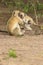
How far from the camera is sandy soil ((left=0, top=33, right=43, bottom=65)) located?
24.8 ft

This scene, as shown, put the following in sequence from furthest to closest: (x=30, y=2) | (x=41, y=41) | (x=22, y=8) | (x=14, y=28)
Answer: (x=22, y=8) < (x=30, y=2) < (x=14, y=28) < (x=41, y=41)

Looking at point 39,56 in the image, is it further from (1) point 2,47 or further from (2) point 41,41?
(2) point 41,41

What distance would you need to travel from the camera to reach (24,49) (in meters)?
8.73

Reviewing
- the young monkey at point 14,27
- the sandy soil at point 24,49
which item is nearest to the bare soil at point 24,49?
the sandy soil at point 24,49

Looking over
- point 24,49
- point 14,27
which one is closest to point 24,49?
point 24,49

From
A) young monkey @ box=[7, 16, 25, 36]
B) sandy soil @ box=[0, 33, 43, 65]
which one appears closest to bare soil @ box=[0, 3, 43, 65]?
sandy soil @ box=[0, 33, 43, 65]

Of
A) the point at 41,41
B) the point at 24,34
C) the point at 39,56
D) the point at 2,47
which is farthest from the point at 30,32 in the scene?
the point at 39,56

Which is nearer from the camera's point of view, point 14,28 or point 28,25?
point 14,28

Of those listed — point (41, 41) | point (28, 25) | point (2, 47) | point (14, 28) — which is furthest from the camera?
point (28, 25)

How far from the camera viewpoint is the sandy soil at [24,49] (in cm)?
755

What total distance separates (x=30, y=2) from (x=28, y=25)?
2671 mm

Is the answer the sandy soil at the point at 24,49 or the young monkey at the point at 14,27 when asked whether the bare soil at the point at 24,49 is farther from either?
the young monkey at the point at 14,27

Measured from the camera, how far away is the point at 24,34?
37.9 feet

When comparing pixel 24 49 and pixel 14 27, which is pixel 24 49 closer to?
pixel 24 49
